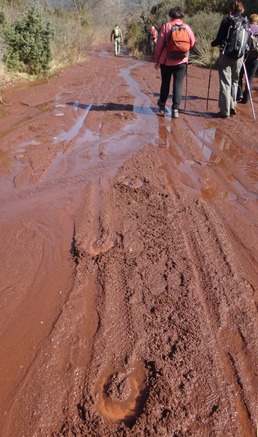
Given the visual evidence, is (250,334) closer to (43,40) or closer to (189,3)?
(43,40)

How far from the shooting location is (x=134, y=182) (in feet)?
14.4

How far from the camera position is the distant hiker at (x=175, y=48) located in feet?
20.0

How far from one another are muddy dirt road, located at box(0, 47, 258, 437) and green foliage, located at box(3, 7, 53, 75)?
7.57 m

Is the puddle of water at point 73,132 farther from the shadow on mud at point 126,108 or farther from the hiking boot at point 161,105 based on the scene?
the hiking boot at point 161,105

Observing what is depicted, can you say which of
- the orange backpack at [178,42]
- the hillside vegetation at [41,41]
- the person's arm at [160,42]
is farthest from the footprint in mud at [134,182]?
the hillside vegetation at [41,41]

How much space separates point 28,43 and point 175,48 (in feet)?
25.6

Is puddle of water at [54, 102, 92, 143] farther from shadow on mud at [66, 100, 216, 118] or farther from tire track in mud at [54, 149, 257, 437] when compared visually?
tire track in mud at [54, 149, 257, 437]

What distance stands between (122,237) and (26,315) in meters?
1.18

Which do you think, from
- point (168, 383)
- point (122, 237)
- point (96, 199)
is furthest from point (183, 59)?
point (168, 383)

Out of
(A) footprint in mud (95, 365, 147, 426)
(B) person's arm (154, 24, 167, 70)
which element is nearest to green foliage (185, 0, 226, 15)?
(B) person's arm (154, 24, 167, 70)

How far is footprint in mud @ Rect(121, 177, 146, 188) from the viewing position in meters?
4.32

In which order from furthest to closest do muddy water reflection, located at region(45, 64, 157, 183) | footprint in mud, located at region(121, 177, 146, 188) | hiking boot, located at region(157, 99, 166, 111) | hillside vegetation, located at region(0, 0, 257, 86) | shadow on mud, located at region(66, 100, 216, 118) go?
hillside vegetation, located at region(0, 0, 257, 86)
shadow on mud, located at region(66, 100, 216, 118)
hiking boot, located at region(157, 99, 166, 111)
muddy water reflection, located at region(45, 64, 157, 183)
footprint in mud, located at region(121, 177, 146, 188)

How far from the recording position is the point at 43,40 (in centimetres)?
1262

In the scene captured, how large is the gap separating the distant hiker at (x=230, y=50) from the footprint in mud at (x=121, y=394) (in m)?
5.96
